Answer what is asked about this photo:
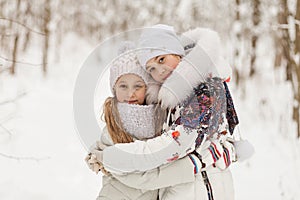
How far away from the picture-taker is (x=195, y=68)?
2.34 m

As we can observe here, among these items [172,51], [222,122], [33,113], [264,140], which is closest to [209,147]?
[222,122]

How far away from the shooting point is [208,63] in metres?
2.42

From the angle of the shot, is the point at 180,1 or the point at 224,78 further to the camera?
the point at 180,1

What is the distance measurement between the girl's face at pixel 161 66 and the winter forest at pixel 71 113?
1.03m

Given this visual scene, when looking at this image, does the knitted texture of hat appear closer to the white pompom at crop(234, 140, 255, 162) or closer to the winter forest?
the white pompom at crop(234, 140, 255, 162)

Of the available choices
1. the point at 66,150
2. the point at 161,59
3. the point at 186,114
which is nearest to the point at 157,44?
the point at 161,59

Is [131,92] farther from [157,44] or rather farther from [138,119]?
[157,44]

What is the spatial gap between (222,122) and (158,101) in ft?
1.32

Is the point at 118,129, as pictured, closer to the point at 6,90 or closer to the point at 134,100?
the point at 134,100

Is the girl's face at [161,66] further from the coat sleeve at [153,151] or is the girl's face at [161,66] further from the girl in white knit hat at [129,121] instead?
the coat sleeve at [153,151]

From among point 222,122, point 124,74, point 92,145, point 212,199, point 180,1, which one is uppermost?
point 180,1

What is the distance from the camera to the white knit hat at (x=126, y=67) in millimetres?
2365

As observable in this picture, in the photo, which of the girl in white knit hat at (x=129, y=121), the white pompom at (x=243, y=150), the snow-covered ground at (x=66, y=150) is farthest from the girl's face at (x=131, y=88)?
the snow-covered ground at (x=66, y=150)

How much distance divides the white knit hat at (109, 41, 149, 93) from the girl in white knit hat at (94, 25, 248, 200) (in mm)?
38
